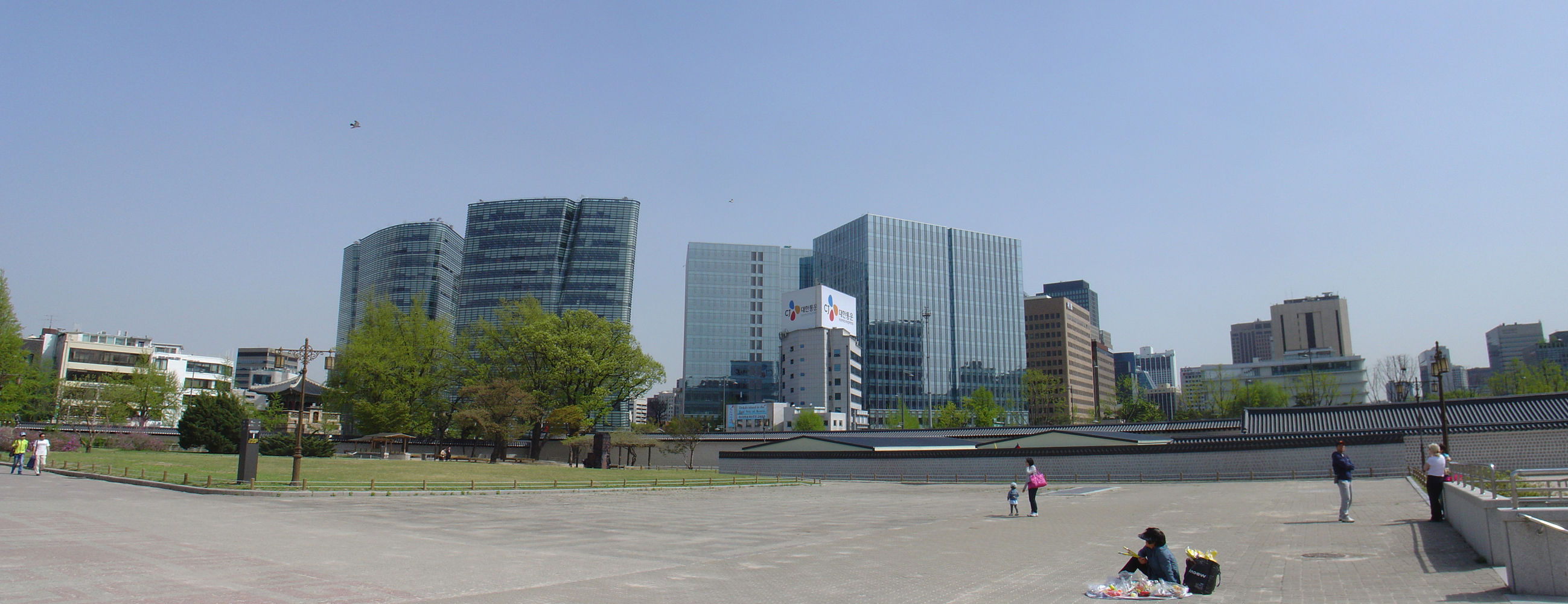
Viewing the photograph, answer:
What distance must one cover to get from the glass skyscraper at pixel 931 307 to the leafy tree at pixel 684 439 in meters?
86.7

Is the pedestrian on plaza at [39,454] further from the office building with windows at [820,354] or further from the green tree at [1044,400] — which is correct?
the office building with windows at [820,354]

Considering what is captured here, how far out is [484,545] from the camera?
16.2m

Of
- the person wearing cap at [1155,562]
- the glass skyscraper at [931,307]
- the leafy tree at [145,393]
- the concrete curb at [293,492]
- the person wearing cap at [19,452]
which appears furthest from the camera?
the glass skyscraper at [931,307]

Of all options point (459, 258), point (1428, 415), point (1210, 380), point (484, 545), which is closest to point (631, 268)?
point (459, 258)

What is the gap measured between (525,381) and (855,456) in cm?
3086

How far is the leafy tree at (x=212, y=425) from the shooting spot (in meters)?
54.1

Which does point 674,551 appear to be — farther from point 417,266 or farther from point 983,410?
point 417,266

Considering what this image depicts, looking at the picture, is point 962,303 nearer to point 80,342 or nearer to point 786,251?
point 786,251

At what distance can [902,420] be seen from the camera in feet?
419

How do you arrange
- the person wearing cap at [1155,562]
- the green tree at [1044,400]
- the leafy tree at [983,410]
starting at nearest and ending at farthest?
the person wearing cap at [1155,562], the leafy tree at [983,410], the green tree at [1044,400]

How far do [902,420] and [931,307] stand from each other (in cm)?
4622

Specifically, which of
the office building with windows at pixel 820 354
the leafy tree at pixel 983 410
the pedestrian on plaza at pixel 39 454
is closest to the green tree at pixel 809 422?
the office building with windows at pixel 820 354

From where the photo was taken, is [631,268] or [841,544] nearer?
[841,544]

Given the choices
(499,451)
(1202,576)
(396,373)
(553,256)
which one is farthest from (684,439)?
(553,256)
